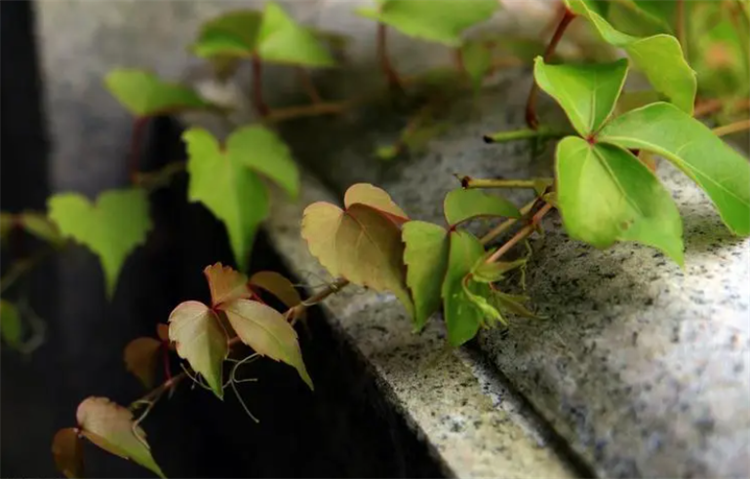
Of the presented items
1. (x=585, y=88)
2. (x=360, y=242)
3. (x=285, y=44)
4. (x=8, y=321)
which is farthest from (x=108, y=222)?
(x=585, y=88)

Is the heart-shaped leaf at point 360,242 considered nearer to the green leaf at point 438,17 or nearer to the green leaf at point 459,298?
the green leaf at point 459,298

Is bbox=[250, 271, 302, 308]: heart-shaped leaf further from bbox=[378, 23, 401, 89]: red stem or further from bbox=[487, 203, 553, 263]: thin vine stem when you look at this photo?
bbox=[378, 23, 401, 89]: red stem

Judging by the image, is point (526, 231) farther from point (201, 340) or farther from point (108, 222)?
point (108, 222)

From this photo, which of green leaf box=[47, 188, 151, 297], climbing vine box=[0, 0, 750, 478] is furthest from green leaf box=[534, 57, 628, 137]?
green leaf box=[47, 188, 151, 297]

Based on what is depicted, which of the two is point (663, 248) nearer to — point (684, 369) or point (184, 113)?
point (684, 369)

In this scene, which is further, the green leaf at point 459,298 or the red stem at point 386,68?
the red stem at point 386,68

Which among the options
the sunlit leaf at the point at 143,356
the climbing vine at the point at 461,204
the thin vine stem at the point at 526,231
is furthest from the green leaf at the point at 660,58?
the sunlit leaf at the point at 143,356
